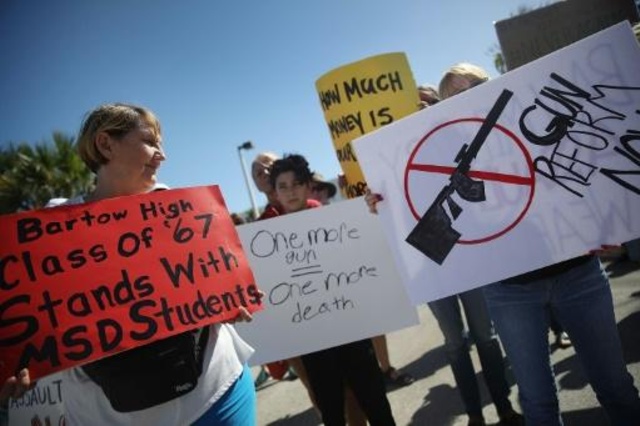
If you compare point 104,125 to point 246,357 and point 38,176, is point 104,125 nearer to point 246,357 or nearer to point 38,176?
point 246,357

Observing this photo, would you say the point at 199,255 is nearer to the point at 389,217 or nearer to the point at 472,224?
the point at 389,217

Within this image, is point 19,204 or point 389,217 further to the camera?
point 19,204

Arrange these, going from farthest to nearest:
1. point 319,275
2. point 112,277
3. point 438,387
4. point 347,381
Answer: point 438,387 < point 319,275 < point 347,381 < point 112,277

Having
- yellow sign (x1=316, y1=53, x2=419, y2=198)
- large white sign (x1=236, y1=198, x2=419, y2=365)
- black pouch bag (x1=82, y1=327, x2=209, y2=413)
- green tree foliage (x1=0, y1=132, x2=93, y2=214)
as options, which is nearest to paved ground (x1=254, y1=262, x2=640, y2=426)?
large white sign (x1=236, y1=198, x2=419, y2=365)

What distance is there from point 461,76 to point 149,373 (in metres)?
1.77

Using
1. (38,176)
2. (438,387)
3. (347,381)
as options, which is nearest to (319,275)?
(347,381)

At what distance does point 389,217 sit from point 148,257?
987 millimetres

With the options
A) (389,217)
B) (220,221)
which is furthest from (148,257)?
(389,217)

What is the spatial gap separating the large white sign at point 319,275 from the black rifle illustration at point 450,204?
0.68 meters

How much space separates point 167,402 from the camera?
133cm

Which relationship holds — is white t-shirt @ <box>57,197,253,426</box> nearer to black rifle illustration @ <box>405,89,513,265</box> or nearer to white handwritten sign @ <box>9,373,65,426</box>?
black rifle illustration @ <box>405,89,513,265</box>

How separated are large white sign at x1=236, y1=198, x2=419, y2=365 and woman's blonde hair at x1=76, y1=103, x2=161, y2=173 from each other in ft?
3.59

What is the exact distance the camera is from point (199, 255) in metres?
1.64

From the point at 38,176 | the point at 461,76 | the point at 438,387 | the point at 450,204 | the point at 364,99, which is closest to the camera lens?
the point at 450,204
